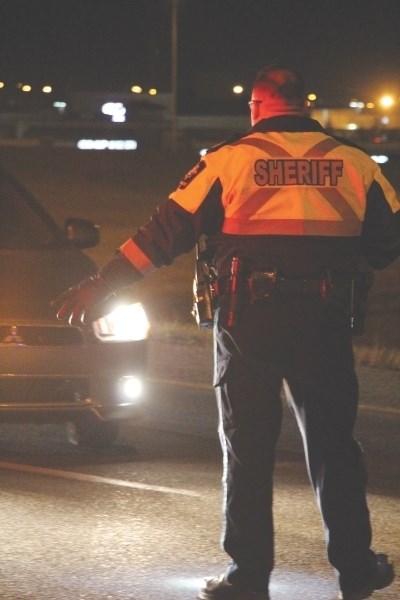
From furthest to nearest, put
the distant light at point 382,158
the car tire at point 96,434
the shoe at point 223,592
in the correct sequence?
the distant light at point 382,158 → the car tire at point 96,434 → the shoe at point 223,592

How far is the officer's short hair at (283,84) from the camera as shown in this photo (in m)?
5.09

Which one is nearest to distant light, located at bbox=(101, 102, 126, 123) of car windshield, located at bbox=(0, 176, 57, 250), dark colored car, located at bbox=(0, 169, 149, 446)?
car windshield, located at bbox=(0, 176, 57, 250)

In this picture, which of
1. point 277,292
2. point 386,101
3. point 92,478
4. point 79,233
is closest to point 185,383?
point 79,233

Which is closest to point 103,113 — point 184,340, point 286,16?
point 286,16

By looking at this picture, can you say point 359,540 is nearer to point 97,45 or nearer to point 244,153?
point 244,153

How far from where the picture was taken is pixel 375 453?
339 inches

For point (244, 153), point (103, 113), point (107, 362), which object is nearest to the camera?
point (244, 153)

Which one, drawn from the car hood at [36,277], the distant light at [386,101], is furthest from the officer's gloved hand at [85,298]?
the distant light at [386,101]

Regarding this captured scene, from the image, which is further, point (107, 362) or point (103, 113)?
point (103, 113)

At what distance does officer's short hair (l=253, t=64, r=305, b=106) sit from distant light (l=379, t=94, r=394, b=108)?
3400 inches

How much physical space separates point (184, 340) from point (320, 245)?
320 inches

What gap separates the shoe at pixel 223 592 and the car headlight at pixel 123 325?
106 inches

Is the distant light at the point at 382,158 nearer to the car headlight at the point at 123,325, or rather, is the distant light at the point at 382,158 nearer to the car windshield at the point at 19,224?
the car windshield at the point at 19,224

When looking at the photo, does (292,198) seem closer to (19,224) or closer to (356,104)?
(19,224)
